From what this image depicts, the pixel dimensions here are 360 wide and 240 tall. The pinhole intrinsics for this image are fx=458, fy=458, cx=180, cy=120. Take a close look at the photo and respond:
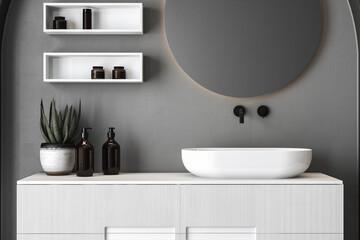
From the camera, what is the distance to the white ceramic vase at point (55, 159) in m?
2.54

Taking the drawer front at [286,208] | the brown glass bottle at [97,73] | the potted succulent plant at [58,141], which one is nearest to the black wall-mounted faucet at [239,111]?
the drawer front at [286,208]

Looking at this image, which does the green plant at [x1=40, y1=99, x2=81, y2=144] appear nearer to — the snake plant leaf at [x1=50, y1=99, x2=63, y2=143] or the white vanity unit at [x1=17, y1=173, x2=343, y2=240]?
the snake plant leaf at [x1=50, y1=99, x2=63, y2=143]

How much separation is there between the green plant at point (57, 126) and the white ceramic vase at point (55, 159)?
0.20ft

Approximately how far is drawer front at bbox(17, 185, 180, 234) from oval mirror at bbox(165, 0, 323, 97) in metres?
0.80

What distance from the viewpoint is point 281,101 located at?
9.09 ft

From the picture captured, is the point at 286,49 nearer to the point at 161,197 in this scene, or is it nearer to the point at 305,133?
the point at 305,133

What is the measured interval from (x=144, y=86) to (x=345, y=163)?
4.27 feet

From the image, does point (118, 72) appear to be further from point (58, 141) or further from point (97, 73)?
point (58, 141)

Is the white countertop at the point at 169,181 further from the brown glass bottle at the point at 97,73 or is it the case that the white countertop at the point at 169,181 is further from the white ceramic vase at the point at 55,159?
the brown glass bottle at the point at 97,73

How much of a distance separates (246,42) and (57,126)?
1.21 meters

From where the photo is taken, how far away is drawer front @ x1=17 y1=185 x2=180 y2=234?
2.29 m

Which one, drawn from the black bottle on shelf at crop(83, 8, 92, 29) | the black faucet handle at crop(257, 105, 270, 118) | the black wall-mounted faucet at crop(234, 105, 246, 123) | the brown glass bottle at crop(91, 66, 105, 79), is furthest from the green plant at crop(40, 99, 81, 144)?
the black faucet handle at crop(257, 105, 270, 118)

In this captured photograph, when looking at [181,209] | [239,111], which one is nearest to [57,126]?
[181,209]

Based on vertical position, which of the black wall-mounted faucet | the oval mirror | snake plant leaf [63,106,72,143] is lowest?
snake plant leaf [63,106,72,143]
